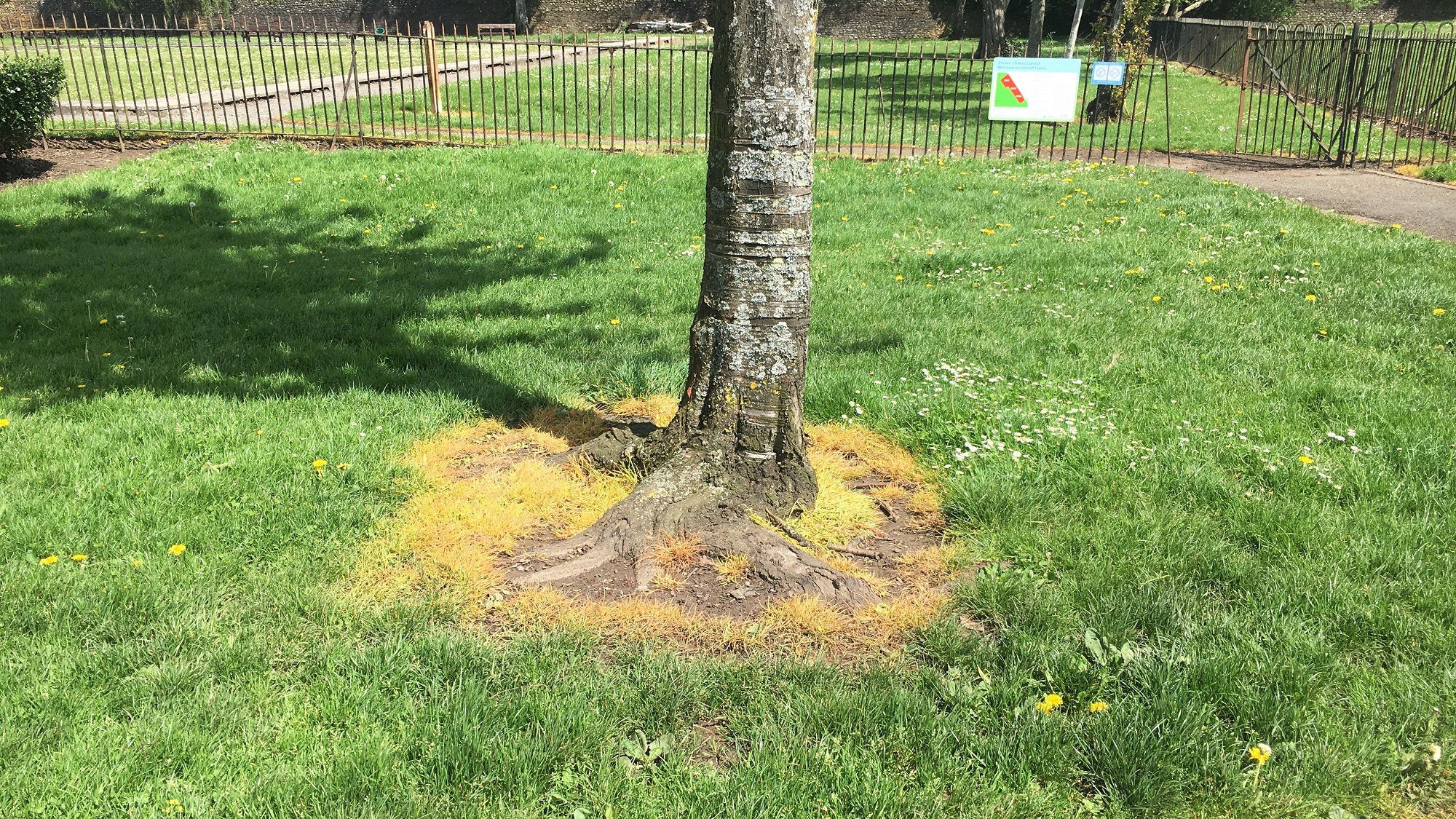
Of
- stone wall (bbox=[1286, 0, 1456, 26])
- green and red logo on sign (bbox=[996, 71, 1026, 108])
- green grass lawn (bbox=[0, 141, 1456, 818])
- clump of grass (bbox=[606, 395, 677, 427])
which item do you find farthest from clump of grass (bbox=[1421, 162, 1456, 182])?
stone wall (bbox=[1286, 0, 1456, 26])

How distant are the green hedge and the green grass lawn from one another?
379 centimetres

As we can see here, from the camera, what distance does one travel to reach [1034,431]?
442 centimetres

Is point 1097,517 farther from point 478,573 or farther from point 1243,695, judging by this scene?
point 478,573

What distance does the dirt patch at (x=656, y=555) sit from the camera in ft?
10.4

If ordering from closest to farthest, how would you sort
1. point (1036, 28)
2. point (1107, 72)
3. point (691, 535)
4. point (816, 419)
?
point (691, 535)
point (816, 419)
point (1107, 72)
point (1036, 28)

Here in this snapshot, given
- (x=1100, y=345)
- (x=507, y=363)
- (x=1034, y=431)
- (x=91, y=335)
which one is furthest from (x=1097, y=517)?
(x=91, y=335)

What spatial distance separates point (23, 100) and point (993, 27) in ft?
68.8

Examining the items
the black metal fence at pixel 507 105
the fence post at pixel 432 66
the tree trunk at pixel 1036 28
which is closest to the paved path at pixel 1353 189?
the black metal fence at pixel 507 105

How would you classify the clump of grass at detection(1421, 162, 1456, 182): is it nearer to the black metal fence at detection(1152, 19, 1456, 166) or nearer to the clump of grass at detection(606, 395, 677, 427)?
the black metal fence at detection(1152, 19, 1456, 166)

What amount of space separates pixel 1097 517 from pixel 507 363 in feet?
11.0

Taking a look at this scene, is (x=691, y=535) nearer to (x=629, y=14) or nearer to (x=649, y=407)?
(x=649, y=407)

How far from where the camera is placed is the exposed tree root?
11.1ft

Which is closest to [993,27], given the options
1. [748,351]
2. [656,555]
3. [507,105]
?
[507,105]

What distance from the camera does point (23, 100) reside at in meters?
10.6
